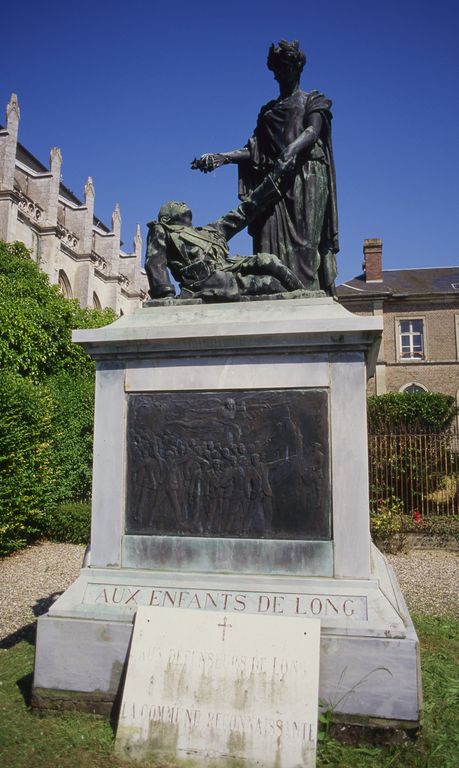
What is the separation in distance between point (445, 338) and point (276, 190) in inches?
1246

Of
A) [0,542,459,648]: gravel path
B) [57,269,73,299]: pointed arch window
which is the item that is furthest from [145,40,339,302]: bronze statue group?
[57,269,73,299]: pointed arch window

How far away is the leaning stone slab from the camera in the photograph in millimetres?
3242

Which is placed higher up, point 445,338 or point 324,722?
point 445,338

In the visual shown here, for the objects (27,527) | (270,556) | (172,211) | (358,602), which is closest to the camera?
(358,602)

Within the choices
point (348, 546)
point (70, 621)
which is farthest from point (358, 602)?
point (70, 621)

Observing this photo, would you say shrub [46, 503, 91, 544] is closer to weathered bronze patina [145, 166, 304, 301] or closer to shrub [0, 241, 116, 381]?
shrub [0, 241, 116, 381]

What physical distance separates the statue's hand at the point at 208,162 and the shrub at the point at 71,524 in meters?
9.61

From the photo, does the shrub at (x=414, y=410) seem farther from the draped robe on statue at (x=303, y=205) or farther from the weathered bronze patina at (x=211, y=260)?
the weathered bronze patina at (x=211, y=260)

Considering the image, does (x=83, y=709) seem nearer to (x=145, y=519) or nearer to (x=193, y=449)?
(x=145, y=519)

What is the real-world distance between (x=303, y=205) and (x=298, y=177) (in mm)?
237

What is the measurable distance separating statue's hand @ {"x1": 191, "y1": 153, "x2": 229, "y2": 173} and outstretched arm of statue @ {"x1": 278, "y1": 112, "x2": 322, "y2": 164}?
689 millimetres

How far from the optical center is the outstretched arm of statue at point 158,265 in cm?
475

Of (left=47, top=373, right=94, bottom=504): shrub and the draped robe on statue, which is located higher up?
the draped robe on statue

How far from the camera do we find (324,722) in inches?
134
